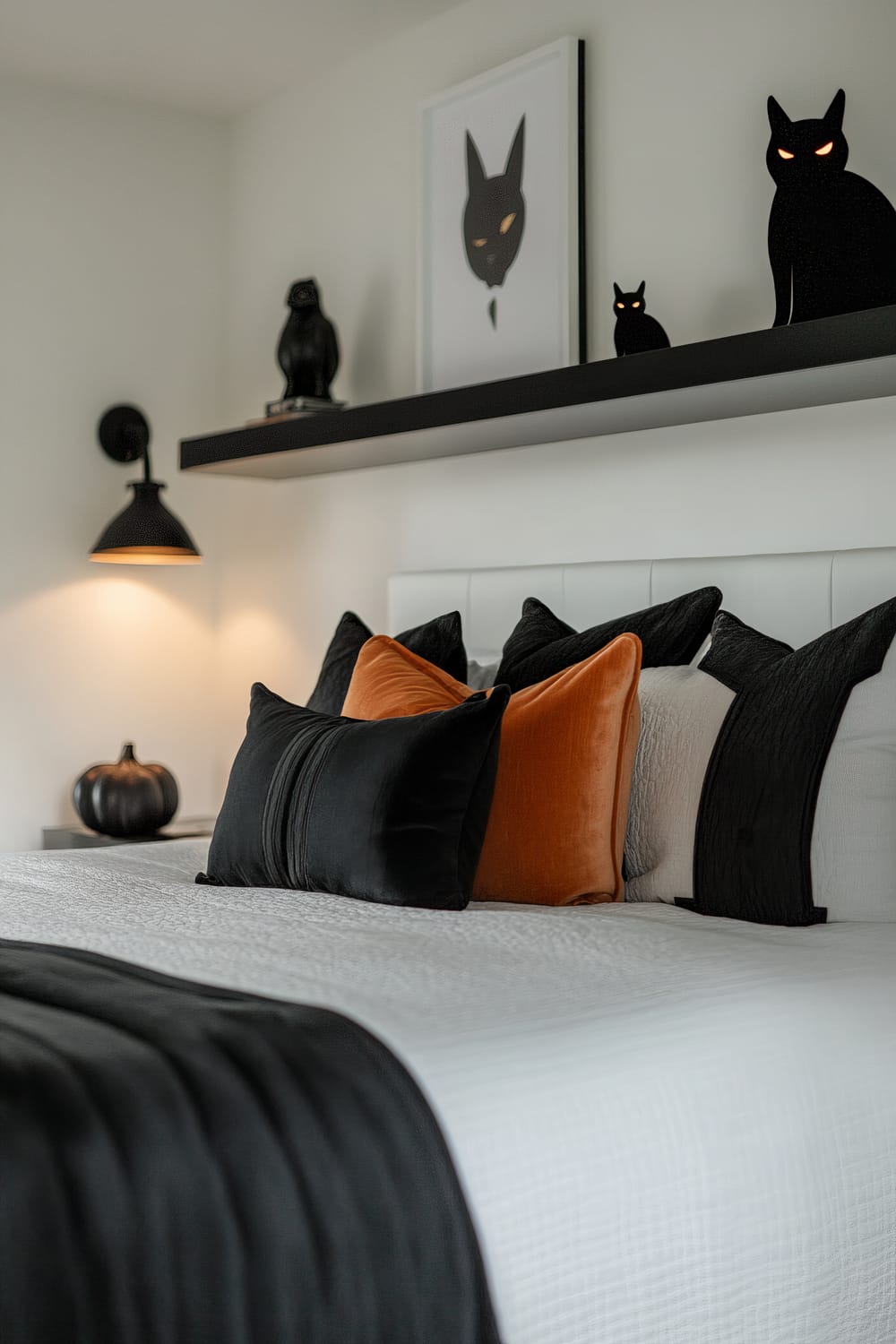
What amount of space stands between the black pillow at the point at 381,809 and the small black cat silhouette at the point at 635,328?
94cm

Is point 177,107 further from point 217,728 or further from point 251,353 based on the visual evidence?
point 217,728

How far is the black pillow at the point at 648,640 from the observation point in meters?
2.29

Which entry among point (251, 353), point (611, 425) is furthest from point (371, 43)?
point (611, 425)

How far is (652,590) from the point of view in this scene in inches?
105

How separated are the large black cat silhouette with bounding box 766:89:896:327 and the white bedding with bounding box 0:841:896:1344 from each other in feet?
3.63

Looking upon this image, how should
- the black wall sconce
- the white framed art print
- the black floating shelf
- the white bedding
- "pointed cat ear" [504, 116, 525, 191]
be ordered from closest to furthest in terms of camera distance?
the white bedding → the black floating shelf → the white framed art print → "pointed cat ear" [504, 116, 525, 191] → the black wall sconce

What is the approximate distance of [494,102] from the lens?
10.3 feet

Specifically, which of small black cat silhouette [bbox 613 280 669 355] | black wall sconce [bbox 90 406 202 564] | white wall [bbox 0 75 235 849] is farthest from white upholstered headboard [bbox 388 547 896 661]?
white wall [bbox 0 75 235 849]

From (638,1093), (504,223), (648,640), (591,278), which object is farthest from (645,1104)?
(504,223)

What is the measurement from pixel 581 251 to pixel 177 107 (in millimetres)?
1643

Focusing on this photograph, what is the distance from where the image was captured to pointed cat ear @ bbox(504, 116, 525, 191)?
3.06 metres

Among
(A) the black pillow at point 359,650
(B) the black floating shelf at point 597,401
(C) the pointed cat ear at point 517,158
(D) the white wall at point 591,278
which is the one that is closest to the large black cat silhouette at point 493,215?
(C) the pointed cat ear at point 517,158

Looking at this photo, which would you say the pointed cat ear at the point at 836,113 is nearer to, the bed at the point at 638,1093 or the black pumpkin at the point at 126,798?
the bed at the point at 638,1093

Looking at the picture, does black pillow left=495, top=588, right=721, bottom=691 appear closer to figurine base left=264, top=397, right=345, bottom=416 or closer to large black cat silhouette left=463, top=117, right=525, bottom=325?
large black cat silhouette left=463, top=117, right=525, bottom=325
